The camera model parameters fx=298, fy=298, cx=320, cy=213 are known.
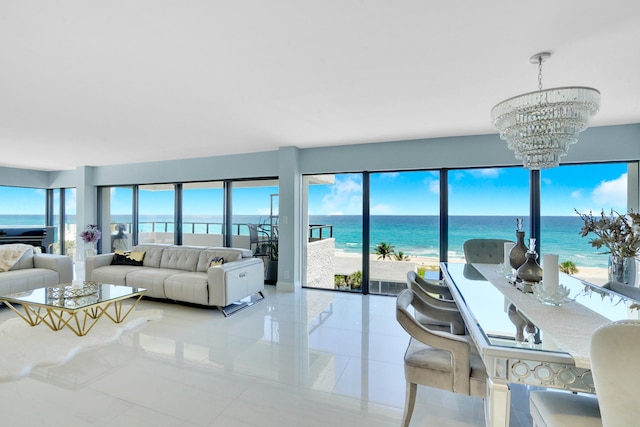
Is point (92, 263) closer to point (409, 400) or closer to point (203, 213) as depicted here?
point (203, 213)

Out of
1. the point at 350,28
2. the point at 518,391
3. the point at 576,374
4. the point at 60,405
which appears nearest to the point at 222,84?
the point at 350,28

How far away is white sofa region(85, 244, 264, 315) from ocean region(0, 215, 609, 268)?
4.61ft

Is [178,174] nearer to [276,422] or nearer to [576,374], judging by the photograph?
[276,422]

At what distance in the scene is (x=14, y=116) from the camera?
11.8 feet

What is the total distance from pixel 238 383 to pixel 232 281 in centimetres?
184

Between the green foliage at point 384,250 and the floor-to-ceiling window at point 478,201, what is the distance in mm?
1098

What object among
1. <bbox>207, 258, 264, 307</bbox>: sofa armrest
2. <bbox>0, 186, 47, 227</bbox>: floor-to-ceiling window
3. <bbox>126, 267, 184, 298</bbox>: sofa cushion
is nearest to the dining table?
<bbox>207, 258, 264, 307</bbox>: sofa armrest

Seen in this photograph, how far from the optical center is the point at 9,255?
4.50 meters

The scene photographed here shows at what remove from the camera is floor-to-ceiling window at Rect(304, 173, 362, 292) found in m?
5.36

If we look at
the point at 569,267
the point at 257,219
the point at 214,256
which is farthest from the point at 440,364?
the point at 257,219

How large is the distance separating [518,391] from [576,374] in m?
1.34

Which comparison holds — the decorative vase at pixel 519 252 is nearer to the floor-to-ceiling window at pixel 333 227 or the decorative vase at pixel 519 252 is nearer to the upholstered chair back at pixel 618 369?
the upholstered chair back at pixel 618 369

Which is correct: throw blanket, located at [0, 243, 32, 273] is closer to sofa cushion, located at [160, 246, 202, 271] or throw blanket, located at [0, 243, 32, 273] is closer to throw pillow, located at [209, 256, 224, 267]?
sofa cushion, located at [160, 246, 202, 271]

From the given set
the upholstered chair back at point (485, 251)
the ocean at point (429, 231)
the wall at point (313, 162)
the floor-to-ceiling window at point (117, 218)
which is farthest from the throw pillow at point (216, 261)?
the floor-to-ceiling window at point (117, 218)
